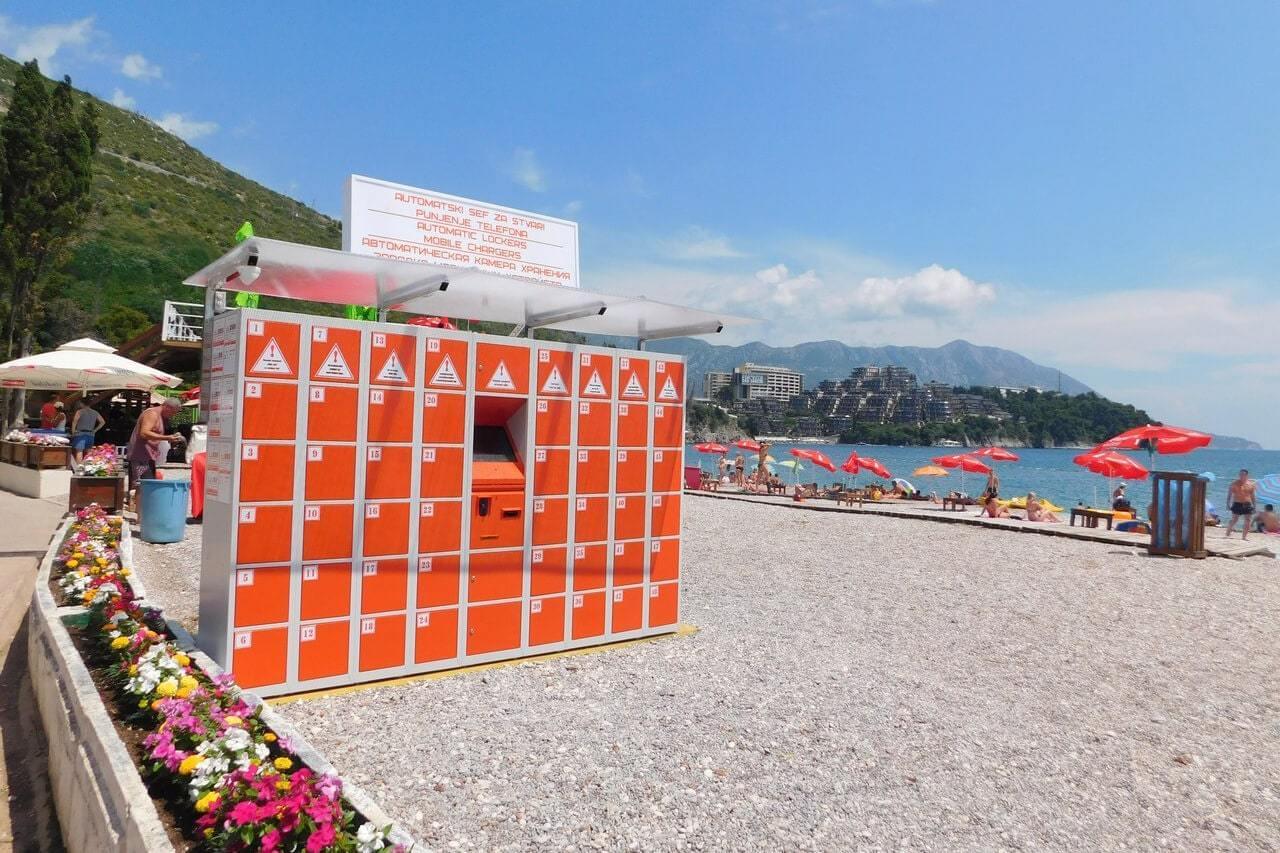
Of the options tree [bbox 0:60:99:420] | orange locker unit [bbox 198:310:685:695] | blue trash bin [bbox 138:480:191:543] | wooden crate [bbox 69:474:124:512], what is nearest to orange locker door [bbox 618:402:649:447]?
orange locker unit [bbox 198:310:685:695]

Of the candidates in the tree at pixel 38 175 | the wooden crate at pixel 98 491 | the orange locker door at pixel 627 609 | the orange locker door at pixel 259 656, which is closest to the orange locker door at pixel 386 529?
the orange locker door at pixel 259 656

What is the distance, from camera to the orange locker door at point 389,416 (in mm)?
5785

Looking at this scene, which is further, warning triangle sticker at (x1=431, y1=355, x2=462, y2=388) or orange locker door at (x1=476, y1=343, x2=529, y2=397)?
orange locker door at (x1=476, y1=343, x2=529, y2=397)

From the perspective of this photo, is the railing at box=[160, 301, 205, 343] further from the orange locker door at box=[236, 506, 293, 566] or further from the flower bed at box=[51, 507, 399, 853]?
the flower bed at box=[51, 507, 399, 853]

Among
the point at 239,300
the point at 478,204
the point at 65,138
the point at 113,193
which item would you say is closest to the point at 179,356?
the point at 65,138

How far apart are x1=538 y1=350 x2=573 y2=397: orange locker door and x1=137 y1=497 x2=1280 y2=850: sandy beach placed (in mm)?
2242

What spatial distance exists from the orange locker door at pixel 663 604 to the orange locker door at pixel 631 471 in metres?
0.96

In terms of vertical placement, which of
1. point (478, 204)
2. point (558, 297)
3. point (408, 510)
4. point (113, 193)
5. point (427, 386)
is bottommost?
point (408, 510)

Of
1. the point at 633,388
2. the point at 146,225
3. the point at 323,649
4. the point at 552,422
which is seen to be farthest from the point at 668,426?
the point at 146,225

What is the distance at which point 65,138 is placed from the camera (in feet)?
82.5

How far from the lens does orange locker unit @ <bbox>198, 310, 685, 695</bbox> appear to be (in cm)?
Result: 534

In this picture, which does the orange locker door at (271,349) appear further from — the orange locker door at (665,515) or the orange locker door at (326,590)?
the orange locker door at (665,515)

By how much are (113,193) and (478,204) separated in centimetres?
7231

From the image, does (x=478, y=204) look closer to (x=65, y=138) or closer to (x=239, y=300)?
(x=239, y=300)
